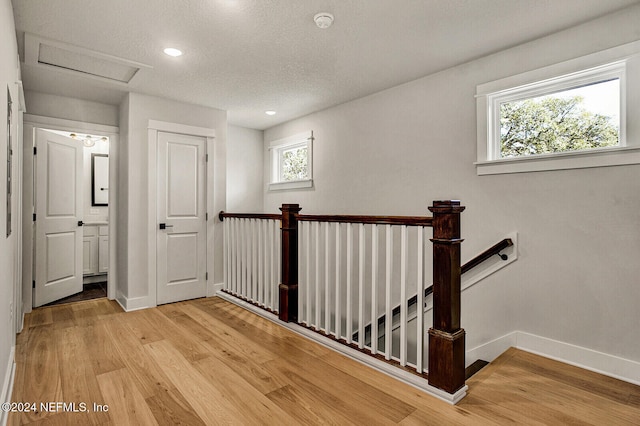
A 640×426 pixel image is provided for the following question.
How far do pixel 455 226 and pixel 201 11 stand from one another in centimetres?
211

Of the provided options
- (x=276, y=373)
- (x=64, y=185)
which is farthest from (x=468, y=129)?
(x=64, y=185)

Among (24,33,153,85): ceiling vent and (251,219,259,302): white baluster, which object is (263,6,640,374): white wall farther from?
(24,33,153,85): ceiling vent

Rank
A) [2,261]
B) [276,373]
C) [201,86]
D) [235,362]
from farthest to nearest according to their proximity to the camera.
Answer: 1. [201,86]
2. [235,362]
3. [276,373]
4. [2,261]

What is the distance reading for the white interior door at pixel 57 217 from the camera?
379 centimetres

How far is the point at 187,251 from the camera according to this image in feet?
13.5

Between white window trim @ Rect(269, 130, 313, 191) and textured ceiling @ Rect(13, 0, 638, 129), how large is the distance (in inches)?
40.8

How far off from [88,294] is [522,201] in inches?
200

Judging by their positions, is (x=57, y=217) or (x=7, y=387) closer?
(x=7, y=387)

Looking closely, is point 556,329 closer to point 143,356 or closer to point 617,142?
point 617,142

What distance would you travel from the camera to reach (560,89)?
2.54 meters

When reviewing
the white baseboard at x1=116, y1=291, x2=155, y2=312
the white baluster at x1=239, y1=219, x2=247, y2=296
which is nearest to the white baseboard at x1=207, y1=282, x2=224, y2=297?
the white baluster at x1=239, y1=219, x2=247, y2=296

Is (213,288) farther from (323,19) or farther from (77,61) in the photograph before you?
(323,19)

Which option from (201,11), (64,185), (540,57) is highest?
(201,11)

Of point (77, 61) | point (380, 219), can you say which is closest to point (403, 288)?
point (380, 219)
